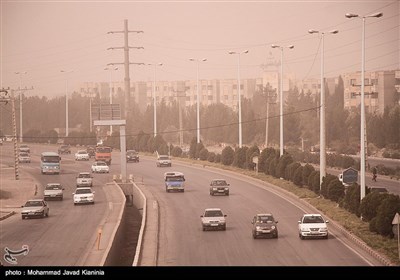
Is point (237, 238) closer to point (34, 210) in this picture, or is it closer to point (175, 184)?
point (34, 210)

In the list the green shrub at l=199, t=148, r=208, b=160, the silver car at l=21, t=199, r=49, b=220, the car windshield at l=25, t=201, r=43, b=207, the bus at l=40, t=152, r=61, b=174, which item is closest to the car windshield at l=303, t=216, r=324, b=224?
the silver car at l=21, t=199, r=49, b=220

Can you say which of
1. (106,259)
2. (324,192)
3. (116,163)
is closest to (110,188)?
(324,192)

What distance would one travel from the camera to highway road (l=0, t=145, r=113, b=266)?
127ft

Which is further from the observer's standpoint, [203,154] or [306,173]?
[203,154]

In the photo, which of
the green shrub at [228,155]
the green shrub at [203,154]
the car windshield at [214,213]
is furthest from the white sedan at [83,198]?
the green shrub at [203,154]

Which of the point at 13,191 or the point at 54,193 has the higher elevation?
the point at 54,193

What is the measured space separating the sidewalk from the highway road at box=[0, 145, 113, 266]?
1670mm

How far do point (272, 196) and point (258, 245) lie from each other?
85.0 feet

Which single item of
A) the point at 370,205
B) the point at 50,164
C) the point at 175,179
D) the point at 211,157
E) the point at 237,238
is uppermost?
the point at 370,205

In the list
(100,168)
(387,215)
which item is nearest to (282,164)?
(100,168)

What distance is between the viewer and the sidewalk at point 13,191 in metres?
65.1

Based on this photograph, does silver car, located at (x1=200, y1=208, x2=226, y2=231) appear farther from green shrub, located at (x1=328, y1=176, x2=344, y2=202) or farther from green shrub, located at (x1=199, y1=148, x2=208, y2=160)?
green shrub, located at (x1=199, y1=148, x2=208, y2=160)

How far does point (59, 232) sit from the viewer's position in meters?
48.9

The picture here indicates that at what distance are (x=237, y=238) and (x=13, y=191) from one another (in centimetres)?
4266
